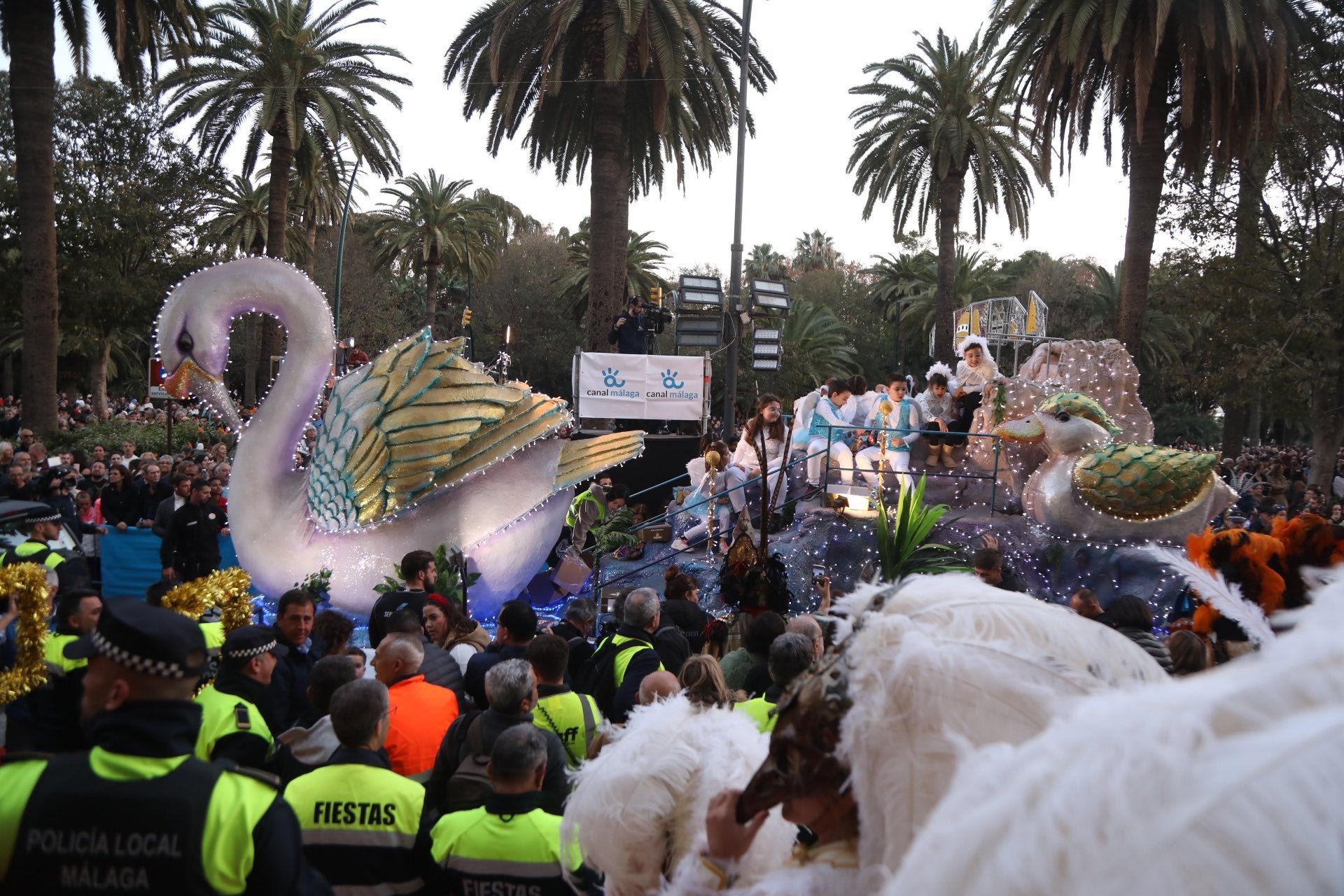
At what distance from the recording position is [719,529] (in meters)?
12.5

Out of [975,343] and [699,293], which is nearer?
[975,343]

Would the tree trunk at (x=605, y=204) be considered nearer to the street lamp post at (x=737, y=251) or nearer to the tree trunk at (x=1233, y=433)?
the street lamp post at (x=737, y=251)

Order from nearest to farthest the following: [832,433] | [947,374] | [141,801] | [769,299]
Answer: [141,801], [832,433], [947,374], [769,299]

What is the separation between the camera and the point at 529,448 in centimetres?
1084

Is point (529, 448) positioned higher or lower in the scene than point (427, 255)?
lower

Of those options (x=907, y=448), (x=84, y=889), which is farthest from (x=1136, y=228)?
(x=84, y=889)

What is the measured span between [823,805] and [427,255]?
37957mm

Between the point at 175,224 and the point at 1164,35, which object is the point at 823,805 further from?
the point at 175,224

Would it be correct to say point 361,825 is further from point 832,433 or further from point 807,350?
point 807,350

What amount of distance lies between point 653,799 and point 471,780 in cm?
161

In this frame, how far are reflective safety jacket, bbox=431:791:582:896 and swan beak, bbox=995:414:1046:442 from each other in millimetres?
8986

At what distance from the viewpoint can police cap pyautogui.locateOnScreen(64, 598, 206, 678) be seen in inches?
89.2

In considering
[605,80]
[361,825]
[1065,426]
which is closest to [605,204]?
[605,80]

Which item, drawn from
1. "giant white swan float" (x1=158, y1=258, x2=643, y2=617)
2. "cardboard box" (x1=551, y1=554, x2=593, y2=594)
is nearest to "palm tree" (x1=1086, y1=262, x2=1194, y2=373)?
"cardboard box" (x1=551, y1=554, x2=593, y2=594)
